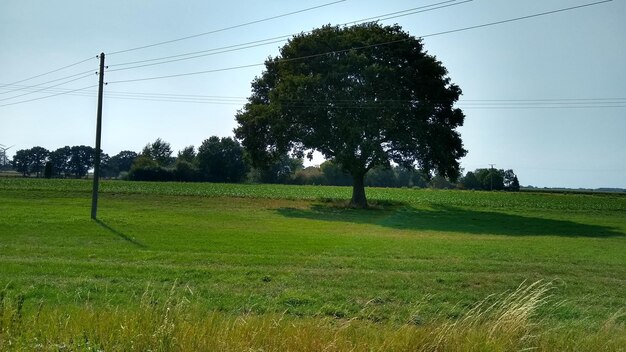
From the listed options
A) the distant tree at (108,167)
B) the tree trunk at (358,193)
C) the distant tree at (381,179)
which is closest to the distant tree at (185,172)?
the distant tree at (108,167)

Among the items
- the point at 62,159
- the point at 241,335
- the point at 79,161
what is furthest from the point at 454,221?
the point at 62,159

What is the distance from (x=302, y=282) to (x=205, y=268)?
2.94 meters

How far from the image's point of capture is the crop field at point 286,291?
643 centimetres

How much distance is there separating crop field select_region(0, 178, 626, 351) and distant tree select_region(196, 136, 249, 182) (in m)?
76.9

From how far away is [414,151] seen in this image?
46.8 meters

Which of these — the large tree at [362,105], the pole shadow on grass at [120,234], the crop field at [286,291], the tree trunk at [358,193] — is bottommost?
the pole shadow on grass at [120,234]

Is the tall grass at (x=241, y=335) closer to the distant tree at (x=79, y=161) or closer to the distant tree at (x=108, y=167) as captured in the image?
the distant tree at (x=79, y=161)

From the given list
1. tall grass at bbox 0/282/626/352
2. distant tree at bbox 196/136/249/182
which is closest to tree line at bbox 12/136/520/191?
distant tree at bbox 196/136/249/182

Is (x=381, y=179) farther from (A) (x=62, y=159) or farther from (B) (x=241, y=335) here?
(B) (x=241, y=335)

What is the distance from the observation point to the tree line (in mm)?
101625

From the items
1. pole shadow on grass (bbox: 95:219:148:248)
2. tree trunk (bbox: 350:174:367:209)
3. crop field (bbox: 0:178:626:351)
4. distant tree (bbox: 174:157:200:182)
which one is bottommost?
pole shadow on grass (bbox: 95:219:148:248)

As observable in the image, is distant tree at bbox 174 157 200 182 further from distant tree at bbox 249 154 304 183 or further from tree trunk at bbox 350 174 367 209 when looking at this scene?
tree trunk at bbox 350 174 367 209

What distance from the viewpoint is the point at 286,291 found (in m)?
11.2

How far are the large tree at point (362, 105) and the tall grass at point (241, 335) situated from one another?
36.4 meters
